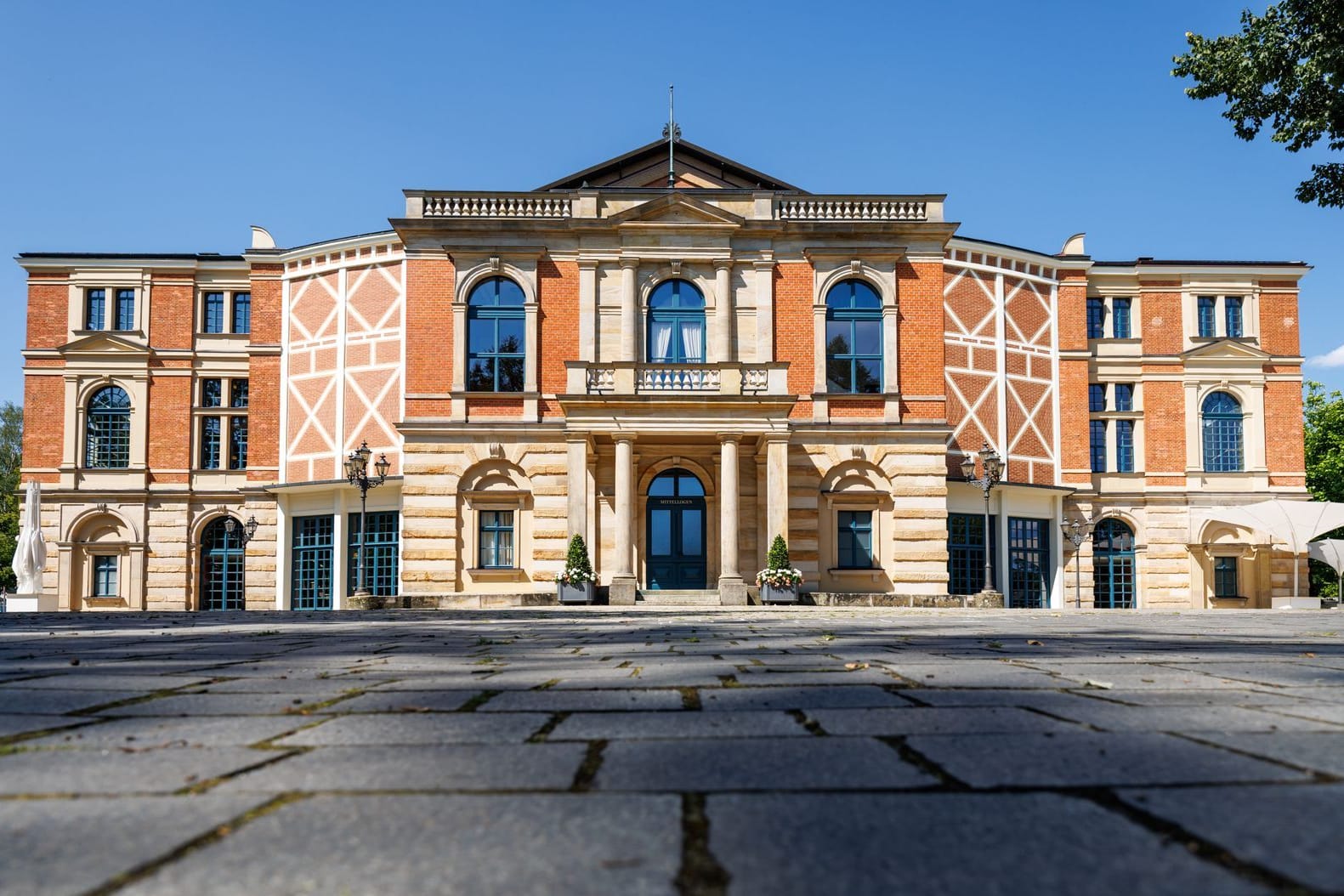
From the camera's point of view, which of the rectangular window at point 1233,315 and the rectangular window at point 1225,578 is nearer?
the rectangular window at point 1225,578

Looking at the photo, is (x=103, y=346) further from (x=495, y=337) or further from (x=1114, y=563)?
(x=1114, y=563)

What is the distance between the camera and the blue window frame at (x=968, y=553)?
30.1 meters

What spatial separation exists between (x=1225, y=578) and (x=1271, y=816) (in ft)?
124

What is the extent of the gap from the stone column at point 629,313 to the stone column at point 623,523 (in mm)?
2930

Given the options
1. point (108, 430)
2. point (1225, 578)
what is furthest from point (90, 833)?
point (1225, 578)

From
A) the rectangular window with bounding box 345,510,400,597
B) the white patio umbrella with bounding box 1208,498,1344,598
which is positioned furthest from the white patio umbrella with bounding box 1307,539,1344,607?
the rectangular window with bounding box 345,510,400,597

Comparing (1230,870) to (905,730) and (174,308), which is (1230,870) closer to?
(905,730)

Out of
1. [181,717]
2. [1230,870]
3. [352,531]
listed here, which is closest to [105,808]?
[181,717]

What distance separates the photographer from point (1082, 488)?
109 feet

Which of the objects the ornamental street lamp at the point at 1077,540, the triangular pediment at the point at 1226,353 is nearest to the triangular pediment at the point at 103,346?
the ornamental street lamp at the point at 1077,540

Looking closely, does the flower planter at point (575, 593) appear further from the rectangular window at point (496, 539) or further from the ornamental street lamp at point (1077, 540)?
the ornamental street lamp at point (1077, 540)

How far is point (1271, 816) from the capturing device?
74.4 inches

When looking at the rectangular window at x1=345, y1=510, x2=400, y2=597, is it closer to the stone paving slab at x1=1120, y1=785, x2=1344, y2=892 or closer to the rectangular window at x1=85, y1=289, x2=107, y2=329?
the rectangular window at x1=85, y1=289, x2=107, y2=329

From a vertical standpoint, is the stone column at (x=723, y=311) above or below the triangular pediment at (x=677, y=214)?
below
